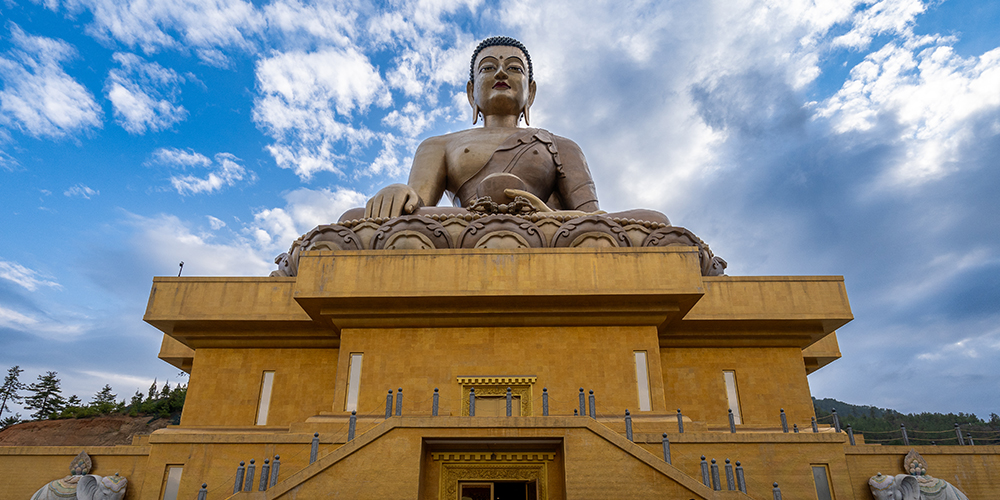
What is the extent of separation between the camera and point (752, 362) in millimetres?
9609

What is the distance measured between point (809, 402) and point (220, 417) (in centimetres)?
914

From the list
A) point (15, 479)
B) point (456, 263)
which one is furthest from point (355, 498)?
point (15, 479)

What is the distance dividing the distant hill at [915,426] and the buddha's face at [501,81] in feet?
29.9

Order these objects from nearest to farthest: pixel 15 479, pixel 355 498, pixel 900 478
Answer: pixel 355 498 → pixel 900 478 → pixel 15 479

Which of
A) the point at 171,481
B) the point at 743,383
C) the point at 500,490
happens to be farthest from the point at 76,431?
the point at 743,383

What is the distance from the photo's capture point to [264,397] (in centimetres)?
960

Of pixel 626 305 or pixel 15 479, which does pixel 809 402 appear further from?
pixel 15 479

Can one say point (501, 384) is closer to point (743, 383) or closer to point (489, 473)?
point (489, 473)

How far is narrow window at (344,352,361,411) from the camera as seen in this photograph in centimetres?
815

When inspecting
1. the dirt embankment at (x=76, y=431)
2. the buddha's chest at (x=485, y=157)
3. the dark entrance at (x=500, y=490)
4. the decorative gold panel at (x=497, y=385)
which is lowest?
the dark entrance at (x=500, y=490)

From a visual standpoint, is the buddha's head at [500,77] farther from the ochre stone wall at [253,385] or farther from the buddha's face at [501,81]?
the ochre stone wall at [253,385]

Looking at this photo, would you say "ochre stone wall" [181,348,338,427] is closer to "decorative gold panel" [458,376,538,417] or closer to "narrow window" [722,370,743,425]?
"decorative gold panel" [458,376,538,417]

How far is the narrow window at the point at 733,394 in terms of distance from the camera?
923 centimetres

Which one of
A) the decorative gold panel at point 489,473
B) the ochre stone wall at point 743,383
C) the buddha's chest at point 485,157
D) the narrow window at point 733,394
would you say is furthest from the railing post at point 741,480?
the buddha's chest at point 485,157
